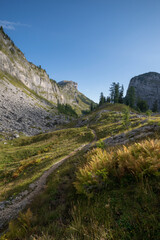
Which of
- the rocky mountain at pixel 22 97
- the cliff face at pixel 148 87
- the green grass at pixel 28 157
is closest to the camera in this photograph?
the green grass at pixel 28 157

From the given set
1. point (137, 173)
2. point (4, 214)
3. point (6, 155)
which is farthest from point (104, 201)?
point (6, 155)

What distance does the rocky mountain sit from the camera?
4435 cm

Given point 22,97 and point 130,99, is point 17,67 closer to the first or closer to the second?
point 22,97

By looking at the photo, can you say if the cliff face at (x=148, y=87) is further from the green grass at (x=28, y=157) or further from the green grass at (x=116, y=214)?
the green grass at (x=116, y=214)

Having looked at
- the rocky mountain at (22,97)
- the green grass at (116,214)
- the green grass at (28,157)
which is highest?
the rocky mountain at (22,97)

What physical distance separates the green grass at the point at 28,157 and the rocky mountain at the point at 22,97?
1247 centimetres

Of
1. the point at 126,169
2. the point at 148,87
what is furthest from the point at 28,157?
the point at 148,87

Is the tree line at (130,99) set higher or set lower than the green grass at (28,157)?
higher

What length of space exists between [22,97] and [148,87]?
16473 cm

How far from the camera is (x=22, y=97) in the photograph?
6856 cm

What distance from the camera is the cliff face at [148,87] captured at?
477ft

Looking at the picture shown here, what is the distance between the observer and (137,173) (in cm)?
384

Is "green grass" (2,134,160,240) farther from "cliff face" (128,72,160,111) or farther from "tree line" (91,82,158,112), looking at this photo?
"cliff face" (128,72,160,111)

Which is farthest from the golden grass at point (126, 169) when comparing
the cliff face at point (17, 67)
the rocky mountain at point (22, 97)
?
the cliff face at point (17, 67)
